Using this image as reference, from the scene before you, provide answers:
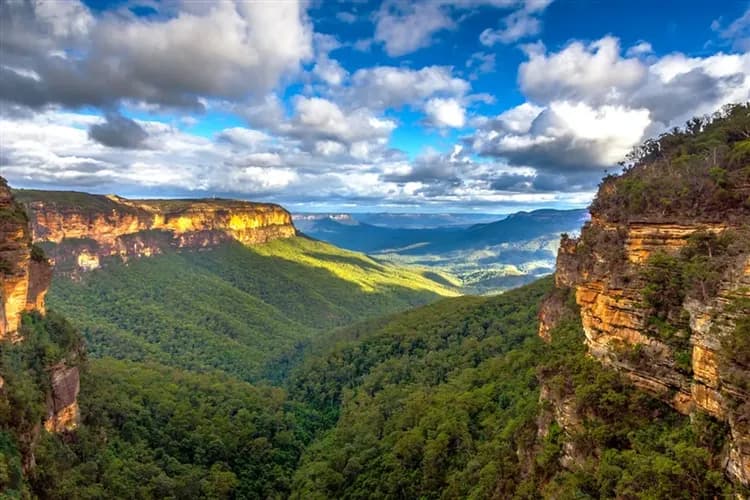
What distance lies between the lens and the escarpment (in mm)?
118938

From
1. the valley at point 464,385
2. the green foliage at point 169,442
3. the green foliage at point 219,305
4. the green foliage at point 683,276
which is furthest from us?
the green foliage at point 219,305

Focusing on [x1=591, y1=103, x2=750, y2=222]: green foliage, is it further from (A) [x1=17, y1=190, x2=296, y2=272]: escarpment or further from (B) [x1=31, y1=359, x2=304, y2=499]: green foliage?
(A) [x1=17, y1=190, x2=296, y2=272]: escarpment

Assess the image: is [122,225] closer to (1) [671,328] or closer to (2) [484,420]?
(2) [484,420]

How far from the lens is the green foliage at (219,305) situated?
9850cm

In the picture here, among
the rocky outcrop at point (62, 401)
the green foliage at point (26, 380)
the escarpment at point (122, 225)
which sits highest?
the escarpment at point (122, 225)

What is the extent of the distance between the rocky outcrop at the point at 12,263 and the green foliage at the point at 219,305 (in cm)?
5365

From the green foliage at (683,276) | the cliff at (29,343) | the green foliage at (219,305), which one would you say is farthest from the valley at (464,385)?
the green foliage at (219,305)

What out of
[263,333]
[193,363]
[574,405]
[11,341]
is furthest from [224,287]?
[574,405]

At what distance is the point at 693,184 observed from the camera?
79.0 feet

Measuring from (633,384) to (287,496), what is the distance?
4155 cm

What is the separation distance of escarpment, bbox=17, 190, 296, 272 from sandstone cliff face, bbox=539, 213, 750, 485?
381 feet

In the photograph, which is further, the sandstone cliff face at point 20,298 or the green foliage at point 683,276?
the sandstone cliff face at point 20,298

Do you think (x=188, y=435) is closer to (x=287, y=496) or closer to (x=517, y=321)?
(x=287, y=496)

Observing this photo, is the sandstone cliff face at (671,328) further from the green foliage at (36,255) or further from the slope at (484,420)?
the green foliage at (36,255)
